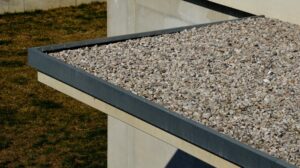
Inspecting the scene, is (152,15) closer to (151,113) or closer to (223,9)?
(223,9)

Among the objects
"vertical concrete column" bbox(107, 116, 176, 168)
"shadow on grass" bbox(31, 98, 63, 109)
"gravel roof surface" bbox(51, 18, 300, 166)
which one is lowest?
"shadow on grass" bbox(31, 98, 63, 109)

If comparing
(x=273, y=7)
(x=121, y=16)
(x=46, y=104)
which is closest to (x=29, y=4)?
(x=46, y=104)

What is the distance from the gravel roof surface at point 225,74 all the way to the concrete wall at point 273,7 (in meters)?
0.12

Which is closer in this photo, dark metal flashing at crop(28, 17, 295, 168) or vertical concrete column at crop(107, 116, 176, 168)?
dark metal flashing at crop(28, 17, 295, 168)

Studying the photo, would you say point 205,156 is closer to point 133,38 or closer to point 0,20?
point 133,38

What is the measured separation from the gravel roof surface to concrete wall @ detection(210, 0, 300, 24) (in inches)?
4.6

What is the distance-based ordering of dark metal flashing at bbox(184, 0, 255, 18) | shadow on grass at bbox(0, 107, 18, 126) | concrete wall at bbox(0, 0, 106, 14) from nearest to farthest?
dark metal flashing at bbox(184, 0, 255, 18) < shadow on grass at bbox(0, 107, 18, 126) < concrete wall at bbox(0, 0, 106, 14)

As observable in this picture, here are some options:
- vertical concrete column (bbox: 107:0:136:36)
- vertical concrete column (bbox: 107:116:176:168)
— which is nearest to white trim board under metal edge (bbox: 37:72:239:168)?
vertical concrete column (bbox: 107:116:176:168)

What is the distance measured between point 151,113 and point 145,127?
255 millimetres

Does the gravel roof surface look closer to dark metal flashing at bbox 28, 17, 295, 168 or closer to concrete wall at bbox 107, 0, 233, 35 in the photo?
dark metal flashing at bbox 28, 17, 295, 168

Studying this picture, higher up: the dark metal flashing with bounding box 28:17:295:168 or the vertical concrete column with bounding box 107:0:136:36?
the dark metal flashing with bounding box 28:17:295:168

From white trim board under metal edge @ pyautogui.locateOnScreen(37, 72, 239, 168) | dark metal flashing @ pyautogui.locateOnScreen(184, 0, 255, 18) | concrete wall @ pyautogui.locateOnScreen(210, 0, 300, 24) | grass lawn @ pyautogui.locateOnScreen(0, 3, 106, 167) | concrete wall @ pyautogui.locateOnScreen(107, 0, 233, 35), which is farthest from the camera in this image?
grass lawn @ pyautogui.locateOnScreen(0, 3, 106, 167)

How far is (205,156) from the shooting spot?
8.08 metres

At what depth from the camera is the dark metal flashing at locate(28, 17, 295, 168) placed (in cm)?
762
